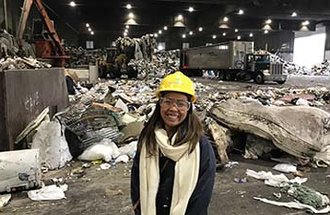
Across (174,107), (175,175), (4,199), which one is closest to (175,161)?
(175,175)

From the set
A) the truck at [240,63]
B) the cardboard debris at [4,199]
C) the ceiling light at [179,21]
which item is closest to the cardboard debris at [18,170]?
the cardboard debris at [4,199]

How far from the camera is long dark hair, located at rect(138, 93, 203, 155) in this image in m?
1.49

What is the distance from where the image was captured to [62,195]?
2.98 meters

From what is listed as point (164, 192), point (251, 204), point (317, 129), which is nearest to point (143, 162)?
point (164, 192)

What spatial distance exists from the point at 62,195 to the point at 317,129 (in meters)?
3.01

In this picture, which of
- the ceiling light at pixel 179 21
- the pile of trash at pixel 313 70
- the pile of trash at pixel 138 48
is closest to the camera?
the pile of trash at pixel 138 48

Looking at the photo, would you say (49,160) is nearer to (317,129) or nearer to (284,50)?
(317,129)

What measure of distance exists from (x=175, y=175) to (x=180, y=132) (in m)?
0.20

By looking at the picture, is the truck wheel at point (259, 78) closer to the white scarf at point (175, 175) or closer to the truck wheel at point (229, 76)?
the truck wheel at point (229, 76)

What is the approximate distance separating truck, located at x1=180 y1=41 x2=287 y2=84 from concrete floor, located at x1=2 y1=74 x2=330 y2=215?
12252 mm

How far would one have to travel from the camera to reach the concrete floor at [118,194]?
2704mm

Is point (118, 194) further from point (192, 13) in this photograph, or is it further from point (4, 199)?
point (192, 13)

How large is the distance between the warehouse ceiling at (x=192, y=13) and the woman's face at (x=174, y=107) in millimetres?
17676

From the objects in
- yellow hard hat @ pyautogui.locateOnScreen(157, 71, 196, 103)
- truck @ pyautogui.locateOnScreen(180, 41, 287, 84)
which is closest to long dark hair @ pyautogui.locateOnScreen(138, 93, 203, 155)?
yellow hard hat @ pyautogui.locateOnScreen(157, 71, 196, 103)
